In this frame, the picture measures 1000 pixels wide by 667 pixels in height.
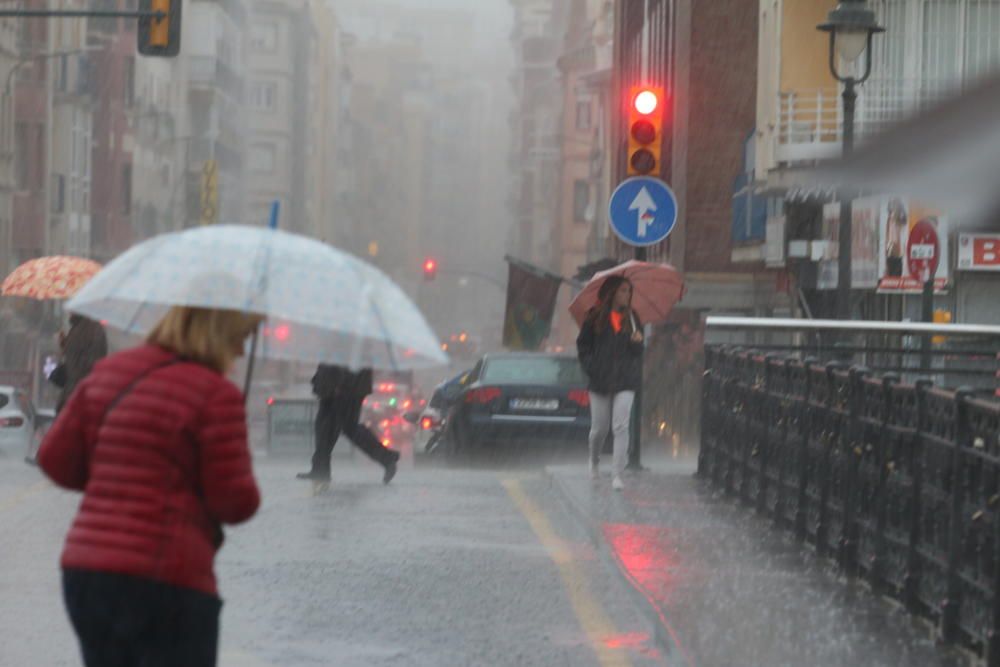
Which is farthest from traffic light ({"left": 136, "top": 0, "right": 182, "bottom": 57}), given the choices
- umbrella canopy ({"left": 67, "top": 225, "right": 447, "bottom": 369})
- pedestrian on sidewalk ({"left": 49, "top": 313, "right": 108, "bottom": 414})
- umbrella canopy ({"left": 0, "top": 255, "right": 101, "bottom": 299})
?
umbrella canopy ({"left": 67, "top": 225, "right": 447, "bottom": 369})

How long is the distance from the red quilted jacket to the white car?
84.8 ft

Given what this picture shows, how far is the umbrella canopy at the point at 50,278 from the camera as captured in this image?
74.7 feet

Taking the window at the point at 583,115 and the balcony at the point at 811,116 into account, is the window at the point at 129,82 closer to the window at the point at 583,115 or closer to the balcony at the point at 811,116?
the window at the point at 583,115

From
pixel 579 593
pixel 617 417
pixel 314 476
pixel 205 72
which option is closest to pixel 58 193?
pixel 205 72

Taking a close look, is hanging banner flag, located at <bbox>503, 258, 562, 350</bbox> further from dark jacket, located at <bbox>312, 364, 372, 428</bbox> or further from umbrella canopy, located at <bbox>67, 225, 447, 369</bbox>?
umbrella canopy, located at <bbox>67, 225, 447, 369</bbox>

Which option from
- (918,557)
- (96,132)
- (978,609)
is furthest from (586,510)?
(96,132)

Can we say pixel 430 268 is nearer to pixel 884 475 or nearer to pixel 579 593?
pixel 579 593

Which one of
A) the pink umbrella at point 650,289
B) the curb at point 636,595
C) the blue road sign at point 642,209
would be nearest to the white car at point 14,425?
the pink umbrella at point 650,289

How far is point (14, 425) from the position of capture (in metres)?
30.5

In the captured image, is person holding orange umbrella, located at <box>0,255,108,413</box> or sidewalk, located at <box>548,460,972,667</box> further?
person holding orange umbrella, located at <box>0,255,108,413</box>

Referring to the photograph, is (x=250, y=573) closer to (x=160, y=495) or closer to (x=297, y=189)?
(x=160, y=495)

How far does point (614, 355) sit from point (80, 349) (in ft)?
18.8

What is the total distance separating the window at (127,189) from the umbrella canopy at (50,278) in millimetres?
54679

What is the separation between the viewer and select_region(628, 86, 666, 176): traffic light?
17594mm
